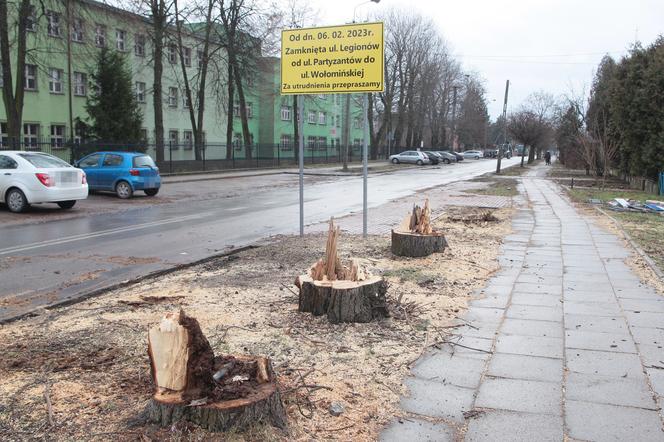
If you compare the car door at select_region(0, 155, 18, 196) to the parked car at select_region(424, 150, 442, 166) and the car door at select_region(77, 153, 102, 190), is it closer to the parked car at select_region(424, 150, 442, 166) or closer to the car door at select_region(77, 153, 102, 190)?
the car door at select_region(77, 153, 102, 190)

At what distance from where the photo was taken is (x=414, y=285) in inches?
260

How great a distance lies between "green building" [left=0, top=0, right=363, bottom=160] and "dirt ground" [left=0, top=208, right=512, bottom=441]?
22311mm

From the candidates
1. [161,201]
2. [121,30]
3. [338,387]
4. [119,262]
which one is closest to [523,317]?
[338,387]

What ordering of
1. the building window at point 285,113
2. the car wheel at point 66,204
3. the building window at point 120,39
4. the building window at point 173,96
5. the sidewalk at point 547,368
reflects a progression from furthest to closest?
the building window at point 285,113 → the building window at point 173,96 → the building window at point 120,39 → the car wheel at point 66,204 → the sidewalk at point 547,368

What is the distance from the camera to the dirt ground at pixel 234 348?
128 inches

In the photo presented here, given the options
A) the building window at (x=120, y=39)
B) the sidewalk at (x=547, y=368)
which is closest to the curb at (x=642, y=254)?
the sidewalk at (x=547, y=368)

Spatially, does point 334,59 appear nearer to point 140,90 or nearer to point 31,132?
point 31,132

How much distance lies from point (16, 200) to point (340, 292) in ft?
39.8

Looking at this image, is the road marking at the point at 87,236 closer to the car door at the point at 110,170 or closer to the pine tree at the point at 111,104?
the car door at the point at 110,170

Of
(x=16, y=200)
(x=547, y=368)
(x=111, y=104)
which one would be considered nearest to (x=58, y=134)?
(x=111, y=104)

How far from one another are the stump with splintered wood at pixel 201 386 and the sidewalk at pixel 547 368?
2.41 feet

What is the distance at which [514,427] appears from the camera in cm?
329

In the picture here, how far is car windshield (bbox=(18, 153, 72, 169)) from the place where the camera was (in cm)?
1421

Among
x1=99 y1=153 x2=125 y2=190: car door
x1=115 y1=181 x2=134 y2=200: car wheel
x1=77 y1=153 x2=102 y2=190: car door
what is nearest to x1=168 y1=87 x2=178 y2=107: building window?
x1=77 y1=153 x2=102 y2=190: car door
